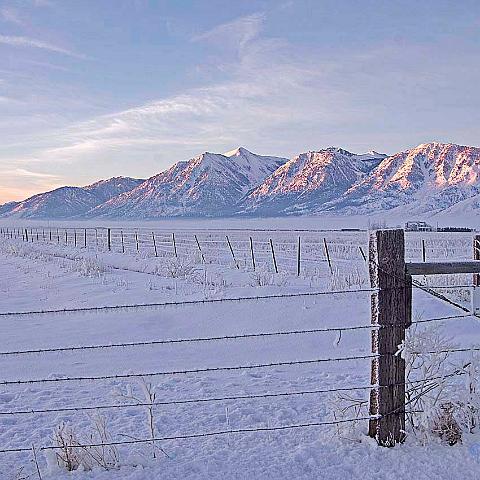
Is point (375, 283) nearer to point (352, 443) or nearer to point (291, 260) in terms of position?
point (352, 443)

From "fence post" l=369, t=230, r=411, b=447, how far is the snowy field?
0.18m

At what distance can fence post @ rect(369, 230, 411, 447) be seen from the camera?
4.79 meters

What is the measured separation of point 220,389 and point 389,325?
114 inches

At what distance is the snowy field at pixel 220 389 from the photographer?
4668mm

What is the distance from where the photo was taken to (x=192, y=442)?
5.21m

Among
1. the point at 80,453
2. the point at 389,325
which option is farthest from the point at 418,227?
the point at 80,453

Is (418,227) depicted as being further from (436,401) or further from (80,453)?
(80,453)

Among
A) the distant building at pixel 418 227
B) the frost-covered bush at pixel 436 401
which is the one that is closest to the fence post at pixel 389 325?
the frost-covered bush at pixel 436 401

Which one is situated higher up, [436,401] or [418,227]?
[436,401]

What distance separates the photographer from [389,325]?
15.8 ft

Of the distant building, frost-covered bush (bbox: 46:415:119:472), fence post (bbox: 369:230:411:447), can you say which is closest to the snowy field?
frost-covered bush (bbox: 46:415:119:472)

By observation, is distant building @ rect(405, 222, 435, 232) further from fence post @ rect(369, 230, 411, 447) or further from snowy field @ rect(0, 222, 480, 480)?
fence post @ rect(369, 230, 411, 447)

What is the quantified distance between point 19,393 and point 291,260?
2087 cm

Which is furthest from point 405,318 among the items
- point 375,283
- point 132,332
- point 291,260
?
point 291,260
